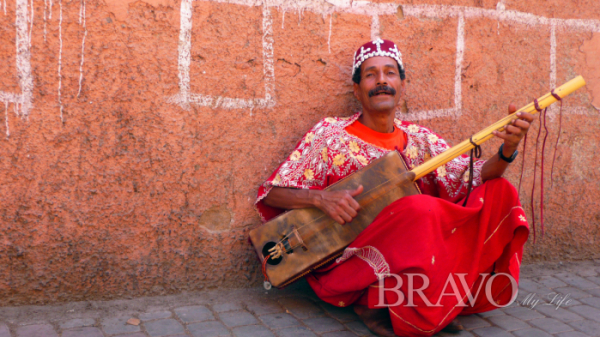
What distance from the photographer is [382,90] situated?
2635mm

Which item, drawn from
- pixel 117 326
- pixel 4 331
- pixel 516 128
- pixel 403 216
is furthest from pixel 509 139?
pixel 4 331

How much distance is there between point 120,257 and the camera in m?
2.48

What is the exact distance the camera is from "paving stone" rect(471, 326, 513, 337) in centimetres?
229

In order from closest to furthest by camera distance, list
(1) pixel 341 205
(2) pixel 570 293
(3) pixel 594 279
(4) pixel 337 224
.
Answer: (1) pixel 341 205
(4) pixel 337 224
(2) pixel 570 293
(3) pixel 594 279

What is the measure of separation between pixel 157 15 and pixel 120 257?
3.97 feet

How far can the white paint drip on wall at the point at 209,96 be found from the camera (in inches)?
97.9

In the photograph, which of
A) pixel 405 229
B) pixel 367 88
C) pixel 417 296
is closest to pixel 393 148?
pixel 367 88

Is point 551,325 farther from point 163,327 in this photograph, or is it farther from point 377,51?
point 163,327

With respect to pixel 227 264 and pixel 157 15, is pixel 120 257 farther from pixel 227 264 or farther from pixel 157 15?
pixel 157 15

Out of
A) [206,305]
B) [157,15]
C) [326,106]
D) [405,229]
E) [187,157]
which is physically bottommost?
[206,305]

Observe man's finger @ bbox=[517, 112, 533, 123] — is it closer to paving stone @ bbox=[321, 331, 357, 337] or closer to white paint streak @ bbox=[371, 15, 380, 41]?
white paint streak @ bbox=[371, 15, 380, 41]

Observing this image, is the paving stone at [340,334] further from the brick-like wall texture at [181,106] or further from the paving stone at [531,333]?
the paving stone at [531,333]

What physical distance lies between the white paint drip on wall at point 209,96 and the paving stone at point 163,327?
1.05 meters

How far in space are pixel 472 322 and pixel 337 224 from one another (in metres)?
0.82
